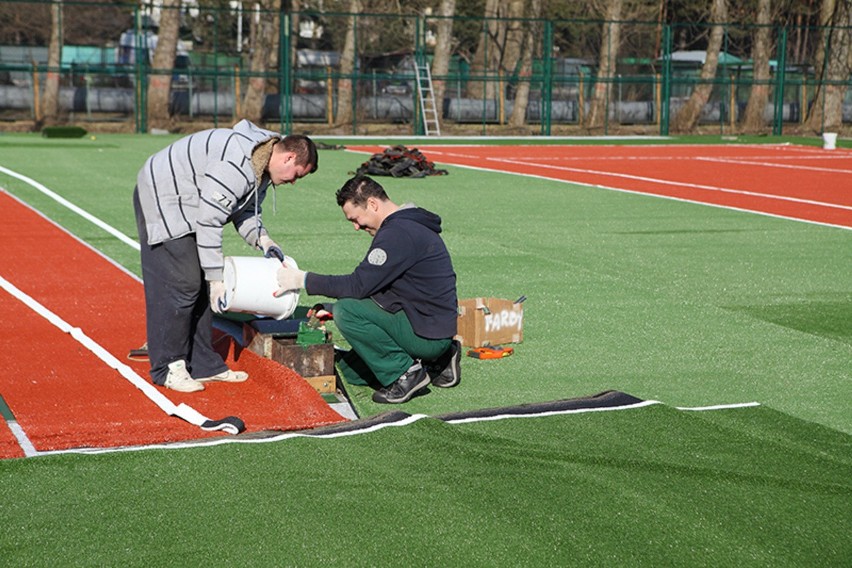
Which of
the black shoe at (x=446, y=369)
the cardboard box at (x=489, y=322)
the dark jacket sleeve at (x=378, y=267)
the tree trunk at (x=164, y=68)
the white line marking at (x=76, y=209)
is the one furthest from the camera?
the tree trunk at (x=164, y=68)

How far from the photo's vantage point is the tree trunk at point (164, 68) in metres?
38.2

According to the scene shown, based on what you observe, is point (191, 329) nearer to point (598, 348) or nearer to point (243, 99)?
point (598, 348)

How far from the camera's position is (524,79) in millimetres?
39688

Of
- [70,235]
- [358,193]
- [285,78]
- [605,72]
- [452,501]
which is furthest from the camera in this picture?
[605,72]

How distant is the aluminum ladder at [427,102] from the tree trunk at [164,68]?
24.3ft

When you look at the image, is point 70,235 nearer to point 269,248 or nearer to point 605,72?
point 269,248

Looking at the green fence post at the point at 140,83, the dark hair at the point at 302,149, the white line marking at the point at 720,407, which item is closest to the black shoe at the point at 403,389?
the dark hair at the point at 302,149

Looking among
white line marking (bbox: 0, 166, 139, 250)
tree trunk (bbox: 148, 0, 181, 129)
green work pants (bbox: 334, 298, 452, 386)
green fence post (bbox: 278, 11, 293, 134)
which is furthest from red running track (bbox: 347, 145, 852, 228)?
green work pants (bbox: 334, 298, 452, 386)

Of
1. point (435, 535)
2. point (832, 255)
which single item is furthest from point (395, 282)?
point (832, 255)

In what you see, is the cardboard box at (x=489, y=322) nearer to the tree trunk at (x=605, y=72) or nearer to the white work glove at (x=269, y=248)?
the white work glove at (x=269, y=248)

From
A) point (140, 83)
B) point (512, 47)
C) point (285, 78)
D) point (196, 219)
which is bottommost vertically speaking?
point (196, 219)

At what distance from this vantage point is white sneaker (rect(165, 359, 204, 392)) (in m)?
7.55

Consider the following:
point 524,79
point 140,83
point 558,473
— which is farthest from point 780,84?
point 558,473

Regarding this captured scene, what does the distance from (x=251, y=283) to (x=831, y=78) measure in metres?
40.2
